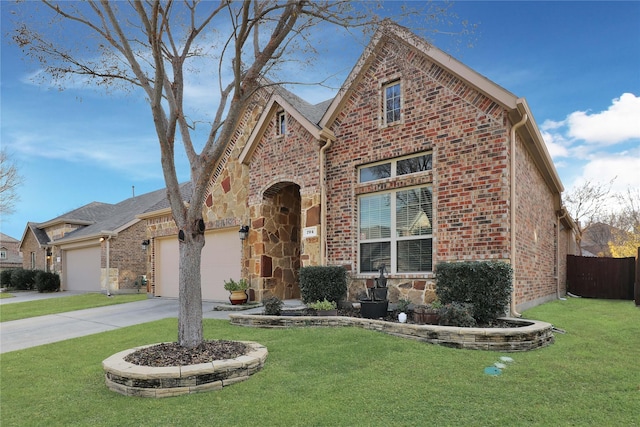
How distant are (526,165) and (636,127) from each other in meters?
9.56

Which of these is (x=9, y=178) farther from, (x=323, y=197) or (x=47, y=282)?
(x=323, y=197)

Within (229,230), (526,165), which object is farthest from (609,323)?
(229,230)

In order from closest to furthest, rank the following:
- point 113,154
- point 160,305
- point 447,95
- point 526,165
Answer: point 447,95, point 526,165, point 160,305, point 113,154

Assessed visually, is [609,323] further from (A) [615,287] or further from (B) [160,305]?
(B) [160,305]

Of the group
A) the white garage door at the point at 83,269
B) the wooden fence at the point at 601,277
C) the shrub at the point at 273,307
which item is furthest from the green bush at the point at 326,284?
the white garage door at the point at 83,269

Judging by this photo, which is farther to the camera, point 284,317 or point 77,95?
point 284,317

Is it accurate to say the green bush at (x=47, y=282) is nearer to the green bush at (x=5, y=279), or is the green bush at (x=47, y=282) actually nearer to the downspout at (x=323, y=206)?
the green bush at (x=5, y=279)

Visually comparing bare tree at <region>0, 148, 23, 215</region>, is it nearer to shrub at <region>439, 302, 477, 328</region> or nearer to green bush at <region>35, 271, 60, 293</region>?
green bush at <region>35, 271, 60, 293</region>

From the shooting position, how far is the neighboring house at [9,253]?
39.4 meters

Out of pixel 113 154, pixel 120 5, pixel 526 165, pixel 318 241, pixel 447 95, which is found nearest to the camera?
pixel 120 5

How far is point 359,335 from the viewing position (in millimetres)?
6332

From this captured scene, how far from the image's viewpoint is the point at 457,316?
625 centimetres

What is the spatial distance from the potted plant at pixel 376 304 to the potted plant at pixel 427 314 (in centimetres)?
81

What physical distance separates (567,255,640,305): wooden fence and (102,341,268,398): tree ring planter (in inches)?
554
